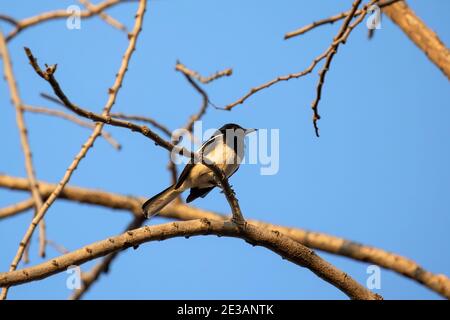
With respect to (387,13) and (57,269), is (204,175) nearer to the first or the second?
(387,13)

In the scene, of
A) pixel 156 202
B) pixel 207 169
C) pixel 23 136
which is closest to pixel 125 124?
pixel 23 136

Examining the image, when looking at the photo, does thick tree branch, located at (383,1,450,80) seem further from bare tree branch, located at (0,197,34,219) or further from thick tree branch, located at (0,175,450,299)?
bare tree branch, located at (0,197,34,219)

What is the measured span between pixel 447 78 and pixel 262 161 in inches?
67.7

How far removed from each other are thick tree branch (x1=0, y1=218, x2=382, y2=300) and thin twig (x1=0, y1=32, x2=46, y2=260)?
0.63 meters

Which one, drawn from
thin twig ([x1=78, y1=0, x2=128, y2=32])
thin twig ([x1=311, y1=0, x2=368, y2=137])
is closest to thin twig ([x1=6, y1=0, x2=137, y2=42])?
Result: thin twig ([x1=78, y1=0, x2=128, y2=32])

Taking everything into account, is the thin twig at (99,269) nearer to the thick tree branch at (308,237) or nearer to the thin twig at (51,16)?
the thick tree branch at (308,237)

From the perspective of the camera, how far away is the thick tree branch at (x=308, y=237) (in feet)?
15.8

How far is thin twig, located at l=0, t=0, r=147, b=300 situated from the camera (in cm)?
306

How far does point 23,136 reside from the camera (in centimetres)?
390

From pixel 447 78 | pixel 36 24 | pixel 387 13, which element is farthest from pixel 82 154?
pixel 387 13

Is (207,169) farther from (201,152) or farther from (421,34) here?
(421,34)


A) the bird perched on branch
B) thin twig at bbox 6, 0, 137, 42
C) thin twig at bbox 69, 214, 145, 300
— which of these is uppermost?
thin twig at bbox 6, 0, 137, 42
